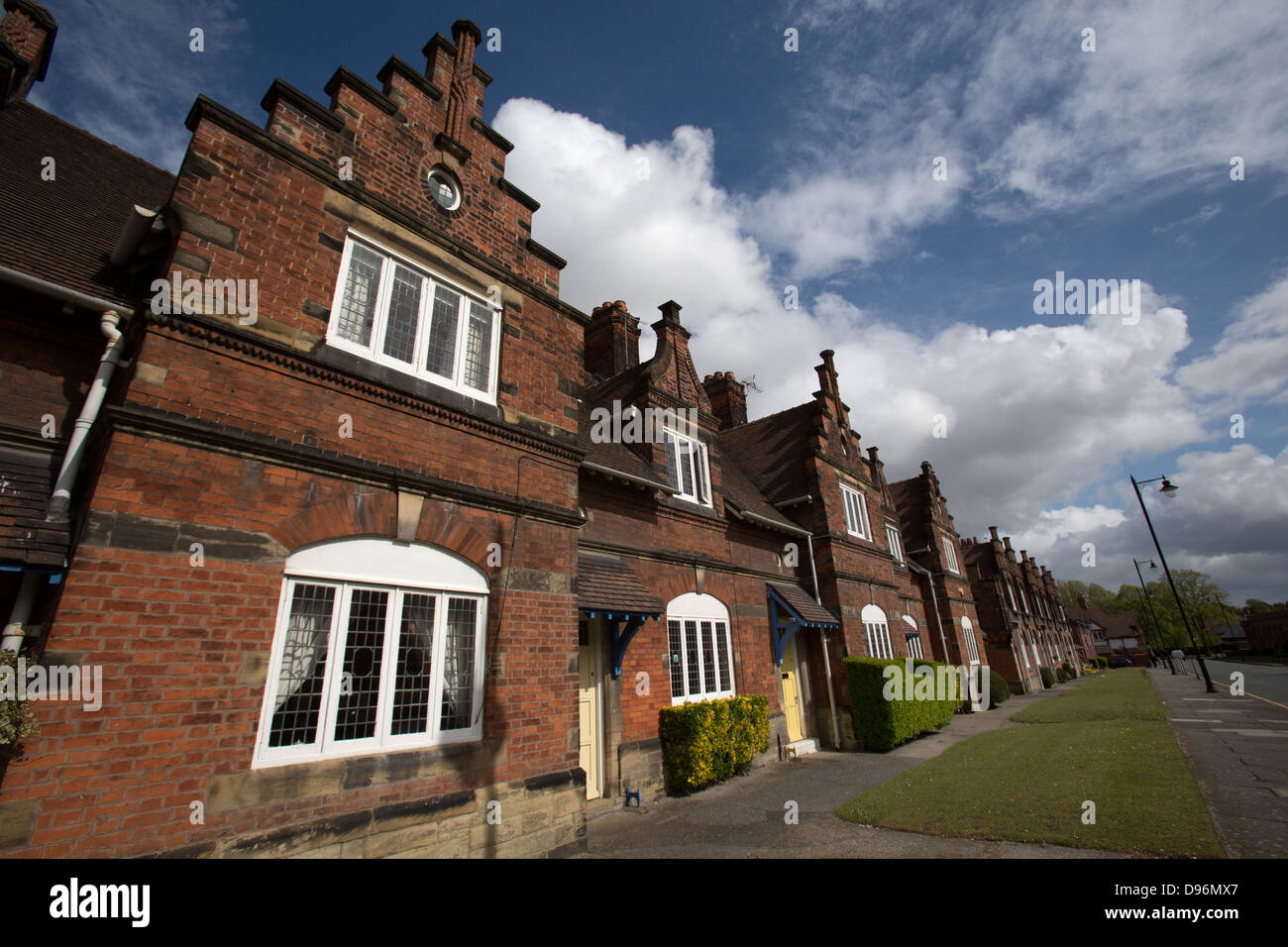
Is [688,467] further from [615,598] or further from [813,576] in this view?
[813,576]

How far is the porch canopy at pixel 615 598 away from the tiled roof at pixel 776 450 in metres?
9.60

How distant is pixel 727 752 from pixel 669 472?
6.31 metres

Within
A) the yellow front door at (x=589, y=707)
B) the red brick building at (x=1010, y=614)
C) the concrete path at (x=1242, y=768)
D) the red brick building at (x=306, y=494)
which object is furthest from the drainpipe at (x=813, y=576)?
the red brick building at (x=1010, y=614)

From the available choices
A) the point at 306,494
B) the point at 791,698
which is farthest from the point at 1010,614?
the point at 306,494

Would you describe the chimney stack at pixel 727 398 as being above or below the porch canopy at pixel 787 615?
above

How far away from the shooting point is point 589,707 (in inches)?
399

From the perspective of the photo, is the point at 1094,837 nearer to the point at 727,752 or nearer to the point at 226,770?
the point at 727,752

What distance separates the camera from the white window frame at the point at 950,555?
29.2m

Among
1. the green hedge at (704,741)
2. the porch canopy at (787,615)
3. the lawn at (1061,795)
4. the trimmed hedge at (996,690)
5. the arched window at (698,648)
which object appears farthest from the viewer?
the trimmed hedge at (996,690)

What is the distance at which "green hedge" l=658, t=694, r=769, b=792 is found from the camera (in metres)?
10.7

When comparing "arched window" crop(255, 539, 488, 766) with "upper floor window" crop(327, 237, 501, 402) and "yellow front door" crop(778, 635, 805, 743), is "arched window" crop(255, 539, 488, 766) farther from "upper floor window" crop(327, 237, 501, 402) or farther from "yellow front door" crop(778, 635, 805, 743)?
"yellow front door" crop(778, 635, 805, 743)

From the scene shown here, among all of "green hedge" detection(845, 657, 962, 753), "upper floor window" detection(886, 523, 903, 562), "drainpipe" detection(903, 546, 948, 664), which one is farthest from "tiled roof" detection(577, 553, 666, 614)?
"drainpipe" detection(903, 546, 948, 664)

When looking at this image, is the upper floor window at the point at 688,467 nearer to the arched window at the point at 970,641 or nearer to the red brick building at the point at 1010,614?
the arched window at the point at 970,641

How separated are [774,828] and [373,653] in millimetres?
6365
